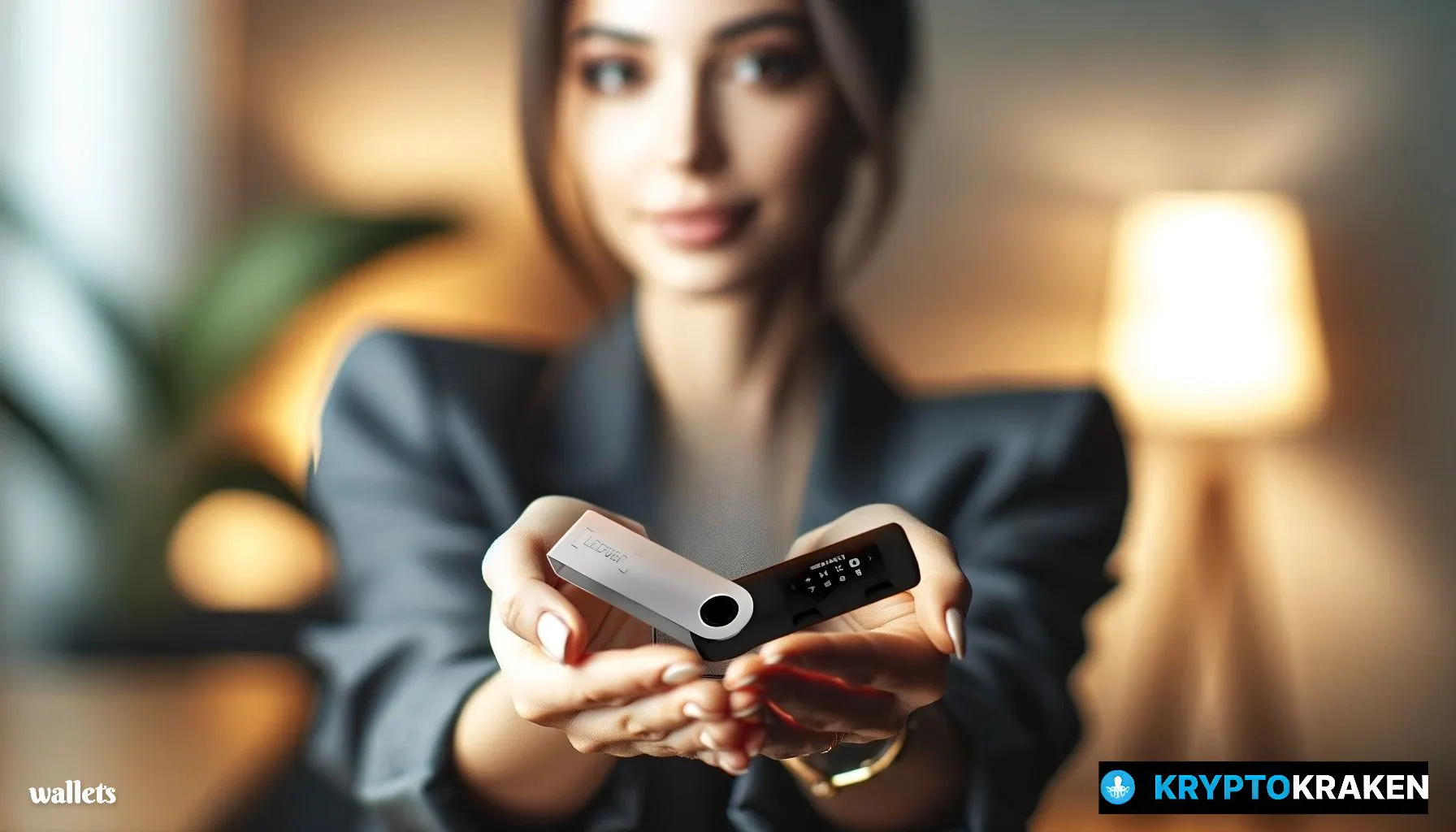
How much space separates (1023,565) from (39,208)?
0.81 meters

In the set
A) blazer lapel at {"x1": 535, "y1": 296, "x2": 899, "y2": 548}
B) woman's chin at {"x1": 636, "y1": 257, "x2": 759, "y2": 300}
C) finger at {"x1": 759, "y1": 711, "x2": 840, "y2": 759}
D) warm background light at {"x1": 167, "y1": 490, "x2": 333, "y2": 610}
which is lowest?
finger at {"x1": 759, "y1": 711, "x2": 840, "y2": 759}

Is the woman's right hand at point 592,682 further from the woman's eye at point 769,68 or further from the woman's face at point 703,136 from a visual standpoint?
the woman's eye at point 769,68

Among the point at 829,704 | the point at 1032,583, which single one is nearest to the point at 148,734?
the point at 829,704

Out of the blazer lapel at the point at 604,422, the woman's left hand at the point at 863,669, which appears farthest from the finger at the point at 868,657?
the blazer lapel at the point at 604,422

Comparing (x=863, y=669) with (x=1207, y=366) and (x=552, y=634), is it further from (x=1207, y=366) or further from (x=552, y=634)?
(x=1207, y=366)

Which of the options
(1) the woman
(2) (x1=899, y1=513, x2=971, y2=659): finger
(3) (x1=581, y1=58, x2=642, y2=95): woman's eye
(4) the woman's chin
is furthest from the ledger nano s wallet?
(3) (x1=581, y1=58, x2=642, y2=95): woman's eye

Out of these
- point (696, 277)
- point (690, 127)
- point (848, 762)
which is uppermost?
point (690, 127)

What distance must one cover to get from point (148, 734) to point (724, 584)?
513 mm

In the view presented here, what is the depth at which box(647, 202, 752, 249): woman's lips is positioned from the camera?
1001 millimetres

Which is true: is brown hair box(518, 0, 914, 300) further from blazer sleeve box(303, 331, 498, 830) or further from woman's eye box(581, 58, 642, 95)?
blazer sleeve box(303, 331, 498, 830)

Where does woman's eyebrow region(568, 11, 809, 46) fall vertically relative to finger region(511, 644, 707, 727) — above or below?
above

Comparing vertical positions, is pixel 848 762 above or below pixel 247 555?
below

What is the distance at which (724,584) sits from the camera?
2.69ft

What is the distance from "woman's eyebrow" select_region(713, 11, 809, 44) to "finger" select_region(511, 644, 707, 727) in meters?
0.48
